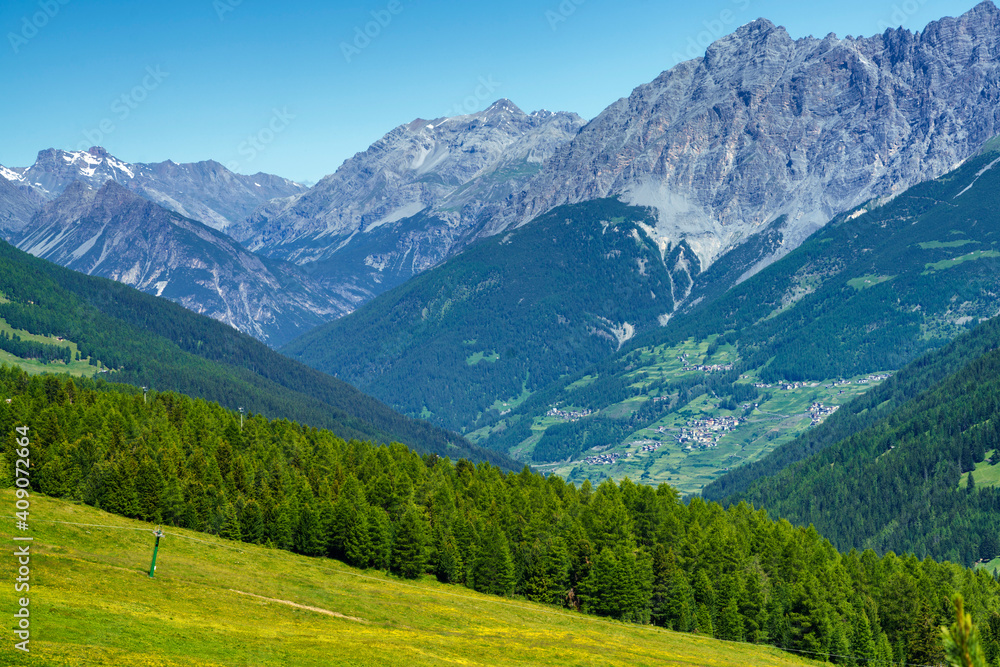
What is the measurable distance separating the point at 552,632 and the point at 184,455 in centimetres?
7223

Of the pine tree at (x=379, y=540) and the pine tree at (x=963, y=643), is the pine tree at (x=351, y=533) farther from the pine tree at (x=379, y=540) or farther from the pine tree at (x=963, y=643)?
the pine tree at (x=963, y=643)

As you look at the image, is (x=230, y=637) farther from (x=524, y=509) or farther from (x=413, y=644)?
(x=524, y=509)

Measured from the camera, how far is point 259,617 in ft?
296

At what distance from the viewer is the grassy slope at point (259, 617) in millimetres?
72125

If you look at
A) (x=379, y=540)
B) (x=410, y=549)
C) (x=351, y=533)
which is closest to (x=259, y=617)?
(x=351, y=533)

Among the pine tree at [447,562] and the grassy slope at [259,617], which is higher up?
the pine tree at [447,562]

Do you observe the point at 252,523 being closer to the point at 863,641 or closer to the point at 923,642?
the point at 863,641

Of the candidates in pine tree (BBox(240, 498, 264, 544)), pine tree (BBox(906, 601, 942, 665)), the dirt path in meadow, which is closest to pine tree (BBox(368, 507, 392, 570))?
pine tree (BBox(240, 498, 264, 544))

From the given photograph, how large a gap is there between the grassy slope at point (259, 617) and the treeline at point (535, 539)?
6.61 meters

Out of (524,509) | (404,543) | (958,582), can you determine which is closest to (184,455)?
(404,543)

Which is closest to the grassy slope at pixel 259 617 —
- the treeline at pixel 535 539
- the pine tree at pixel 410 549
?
the pine tree at pixel 410 549

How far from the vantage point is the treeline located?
132 meters

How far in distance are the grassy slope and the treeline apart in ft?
21.7

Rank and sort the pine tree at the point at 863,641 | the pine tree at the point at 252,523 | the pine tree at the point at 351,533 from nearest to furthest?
the pine tree at the point at 863,641
the pine tree at the point at 252,523
the pine tree at the point at 351,533
